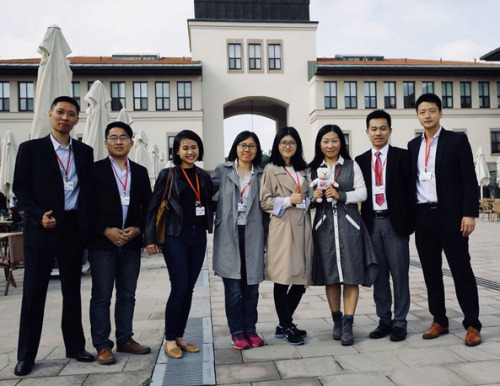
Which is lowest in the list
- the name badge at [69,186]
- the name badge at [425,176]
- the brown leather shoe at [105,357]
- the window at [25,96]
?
the brown leather shoe at [105,357]

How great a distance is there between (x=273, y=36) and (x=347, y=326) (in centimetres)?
3548

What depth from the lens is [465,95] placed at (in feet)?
123

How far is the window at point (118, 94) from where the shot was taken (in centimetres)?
3456

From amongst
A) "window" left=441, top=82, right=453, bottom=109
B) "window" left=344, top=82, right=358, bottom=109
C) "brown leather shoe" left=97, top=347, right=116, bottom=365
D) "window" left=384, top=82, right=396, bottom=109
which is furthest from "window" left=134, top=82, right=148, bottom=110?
"brown leather shoe" left=97, top=347, right=116, bottom=365

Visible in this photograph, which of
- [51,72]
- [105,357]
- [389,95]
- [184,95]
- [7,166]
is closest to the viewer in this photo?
[105,357]

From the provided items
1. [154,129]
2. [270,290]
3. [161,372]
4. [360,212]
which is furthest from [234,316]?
[154,129]

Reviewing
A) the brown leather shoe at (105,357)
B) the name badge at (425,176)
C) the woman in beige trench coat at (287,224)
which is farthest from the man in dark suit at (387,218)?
the brown leather shoe at (105,357)

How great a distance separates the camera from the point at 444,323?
4.54m

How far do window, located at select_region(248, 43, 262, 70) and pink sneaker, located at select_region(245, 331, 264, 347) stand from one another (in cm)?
3424

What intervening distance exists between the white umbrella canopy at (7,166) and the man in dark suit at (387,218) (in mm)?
12899

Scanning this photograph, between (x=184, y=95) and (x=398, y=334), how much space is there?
3276 centimetres

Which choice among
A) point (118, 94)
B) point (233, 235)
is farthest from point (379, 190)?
point (118, 94)

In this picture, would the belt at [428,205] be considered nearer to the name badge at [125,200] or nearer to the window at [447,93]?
the name badge at [125,200]

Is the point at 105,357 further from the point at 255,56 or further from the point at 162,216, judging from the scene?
the point at 255,56
